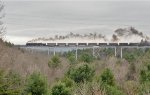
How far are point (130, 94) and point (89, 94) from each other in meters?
5.14

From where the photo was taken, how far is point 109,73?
135 ft

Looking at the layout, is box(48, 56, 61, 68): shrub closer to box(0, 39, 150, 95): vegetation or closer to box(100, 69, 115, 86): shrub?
box(0, 39, 150, 95): vegetation

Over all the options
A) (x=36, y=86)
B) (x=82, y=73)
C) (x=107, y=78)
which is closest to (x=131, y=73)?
(x=82, y=73)

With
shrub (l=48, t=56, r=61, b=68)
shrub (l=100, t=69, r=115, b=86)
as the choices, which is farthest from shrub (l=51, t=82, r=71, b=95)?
shrub (l=48, t=56, r=61, b=68)

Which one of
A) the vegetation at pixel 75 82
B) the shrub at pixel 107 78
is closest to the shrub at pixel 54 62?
the vegetation at pixel 75 82

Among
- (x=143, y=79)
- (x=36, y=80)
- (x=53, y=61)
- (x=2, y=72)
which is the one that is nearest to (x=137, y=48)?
(x=53, y=61)

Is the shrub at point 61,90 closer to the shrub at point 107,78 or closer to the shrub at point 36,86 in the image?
the shrub at point 36,86

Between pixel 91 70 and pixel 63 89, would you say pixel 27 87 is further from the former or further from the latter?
pixel 91 70

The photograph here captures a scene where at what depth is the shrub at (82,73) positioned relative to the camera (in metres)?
43.8

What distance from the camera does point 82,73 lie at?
44156 millimetres

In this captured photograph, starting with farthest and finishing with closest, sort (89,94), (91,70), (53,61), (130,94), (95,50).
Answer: (95,50)
(53,61)
(91,70)
(130,94)
(89,94)

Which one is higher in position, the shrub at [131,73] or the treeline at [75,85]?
the treeline at [75,85]

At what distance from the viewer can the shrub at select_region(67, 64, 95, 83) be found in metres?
43.8

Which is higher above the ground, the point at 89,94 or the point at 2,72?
the point at 2,72
